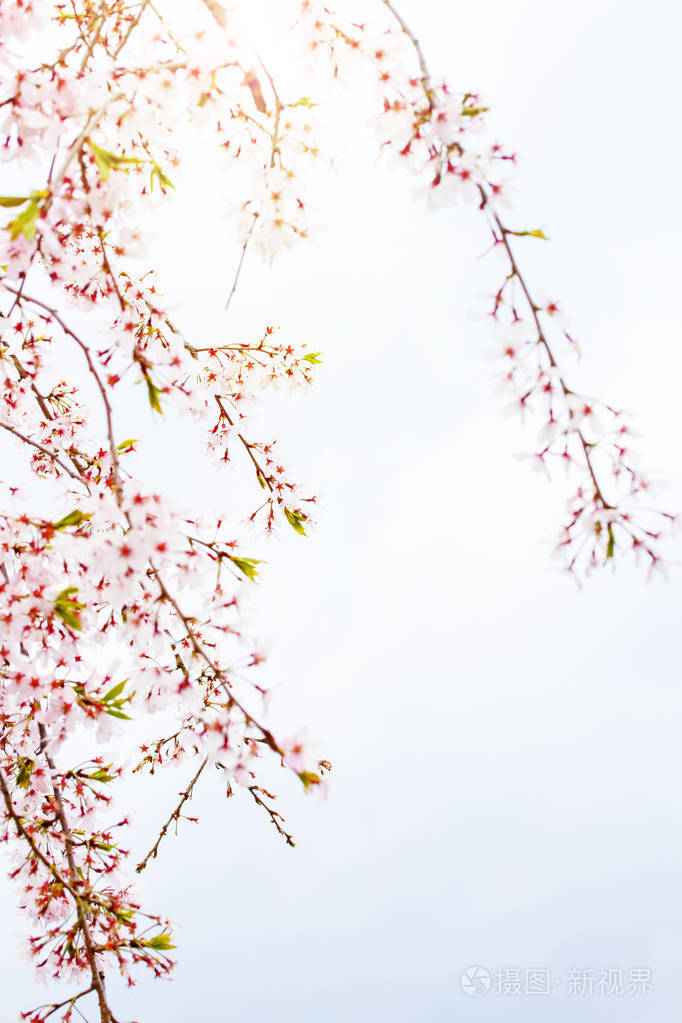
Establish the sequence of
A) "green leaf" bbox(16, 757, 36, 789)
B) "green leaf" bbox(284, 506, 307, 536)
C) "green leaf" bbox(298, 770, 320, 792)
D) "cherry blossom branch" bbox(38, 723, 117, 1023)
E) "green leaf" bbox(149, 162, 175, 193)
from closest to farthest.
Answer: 1. "green leaf" bbox(298, 770, 320, 792)
2. "cherry blossom branch" bbox(38, 723, 117, 1023)
3. "green leaf" bbox(16, 757, 36, 789)
4. "green leaf" bbox(149, 162, 175, 193)
5. "green leaf" bbox(284, 506, 307, 536)

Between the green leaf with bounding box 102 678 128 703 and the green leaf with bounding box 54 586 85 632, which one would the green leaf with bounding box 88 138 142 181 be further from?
the green leaf with bounding box 102 678 128 703

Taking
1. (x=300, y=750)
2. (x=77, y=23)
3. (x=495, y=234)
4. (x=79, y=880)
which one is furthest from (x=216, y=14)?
(x=79, y=880)

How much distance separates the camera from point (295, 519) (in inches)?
160

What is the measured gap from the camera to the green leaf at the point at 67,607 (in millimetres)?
2508

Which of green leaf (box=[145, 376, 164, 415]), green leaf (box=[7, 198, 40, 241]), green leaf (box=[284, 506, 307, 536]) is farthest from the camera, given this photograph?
→ green leaf (box=[284, 506, 307, 536])

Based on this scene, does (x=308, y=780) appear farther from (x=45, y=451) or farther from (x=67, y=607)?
(x=45, y=451)

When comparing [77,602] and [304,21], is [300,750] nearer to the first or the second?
[77,602]

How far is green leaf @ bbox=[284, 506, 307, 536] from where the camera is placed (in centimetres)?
405

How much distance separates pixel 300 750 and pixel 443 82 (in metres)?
1.92

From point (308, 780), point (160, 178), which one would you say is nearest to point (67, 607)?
point (308, 780)

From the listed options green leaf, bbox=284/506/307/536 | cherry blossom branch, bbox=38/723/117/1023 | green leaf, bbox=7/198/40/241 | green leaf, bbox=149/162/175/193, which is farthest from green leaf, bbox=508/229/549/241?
cherry blossom branch, bbox=38/723/117/1023

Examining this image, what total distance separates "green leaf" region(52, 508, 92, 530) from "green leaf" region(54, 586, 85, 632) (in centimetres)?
20

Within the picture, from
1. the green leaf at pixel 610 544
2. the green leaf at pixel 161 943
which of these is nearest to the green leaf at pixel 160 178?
the green leaf at pixel 610 544

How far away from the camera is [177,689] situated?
2.66 meters
